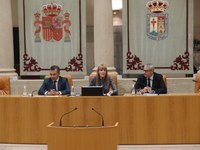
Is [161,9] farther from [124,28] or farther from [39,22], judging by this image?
[39,22]

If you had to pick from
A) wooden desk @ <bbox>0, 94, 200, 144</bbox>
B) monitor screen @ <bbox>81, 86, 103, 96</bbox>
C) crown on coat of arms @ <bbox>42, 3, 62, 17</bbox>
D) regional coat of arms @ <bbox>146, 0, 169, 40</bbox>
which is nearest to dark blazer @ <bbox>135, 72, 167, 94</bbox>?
wooden desk @ <bbox>0, 94, 200, 144</bbox>

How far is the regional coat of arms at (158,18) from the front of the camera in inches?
366

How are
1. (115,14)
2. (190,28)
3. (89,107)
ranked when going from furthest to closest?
1. (115,14)
2. (190,28)
3. (89,107)

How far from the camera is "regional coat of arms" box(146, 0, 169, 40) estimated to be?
930cm

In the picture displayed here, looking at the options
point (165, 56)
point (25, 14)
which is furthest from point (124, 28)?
point (25, 14)

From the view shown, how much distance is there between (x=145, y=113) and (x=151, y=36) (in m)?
3.65

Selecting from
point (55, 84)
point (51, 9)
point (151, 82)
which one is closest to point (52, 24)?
point (51, 9)

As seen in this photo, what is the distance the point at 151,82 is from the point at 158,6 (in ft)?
9.03

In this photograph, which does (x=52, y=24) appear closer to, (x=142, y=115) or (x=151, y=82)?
(x=151, y=82)

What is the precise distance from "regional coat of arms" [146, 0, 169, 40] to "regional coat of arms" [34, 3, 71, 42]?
189cm

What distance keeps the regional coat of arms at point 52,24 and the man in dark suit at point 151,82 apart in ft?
9.84

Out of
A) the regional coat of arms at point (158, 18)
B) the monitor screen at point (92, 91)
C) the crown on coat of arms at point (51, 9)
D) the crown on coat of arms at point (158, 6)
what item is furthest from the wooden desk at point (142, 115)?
the crown on coat of arms at point (51, 9)

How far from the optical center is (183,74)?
31.7 ft

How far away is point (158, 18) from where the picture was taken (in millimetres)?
9320
